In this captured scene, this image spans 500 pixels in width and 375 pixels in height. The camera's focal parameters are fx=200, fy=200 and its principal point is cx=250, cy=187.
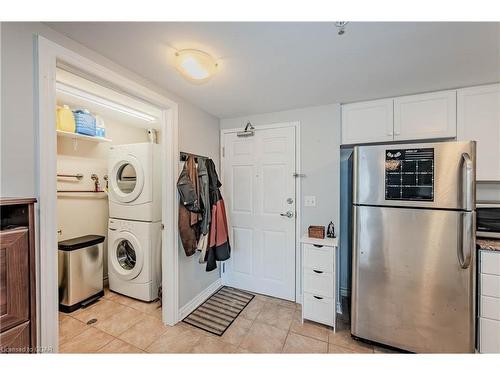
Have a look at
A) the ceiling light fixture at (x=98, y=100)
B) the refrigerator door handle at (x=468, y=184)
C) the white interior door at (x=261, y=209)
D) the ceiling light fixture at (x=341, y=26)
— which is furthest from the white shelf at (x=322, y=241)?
the ceiling light fixture at (x=98, y=100)

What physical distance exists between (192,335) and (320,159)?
83.3 inches

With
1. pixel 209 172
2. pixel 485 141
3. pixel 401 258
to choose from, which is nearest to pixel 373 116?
pixel 485 141

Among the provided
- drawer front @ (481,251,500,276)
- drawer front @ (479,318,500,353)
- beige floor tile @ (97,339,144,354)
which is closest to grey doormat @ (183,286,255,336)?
beige floor tile @ (97,339,144,354)

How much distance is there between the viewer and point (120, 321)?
6.41ft

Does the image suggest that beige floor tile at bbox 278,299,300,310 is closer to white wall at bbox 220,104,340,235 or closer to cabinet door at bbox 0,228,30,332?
white wall at bbox 220,104,340,235

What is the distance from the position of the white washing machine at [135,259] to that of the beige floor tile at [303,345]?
1.57 m

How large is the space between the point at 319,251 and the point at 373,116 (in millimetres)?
1432

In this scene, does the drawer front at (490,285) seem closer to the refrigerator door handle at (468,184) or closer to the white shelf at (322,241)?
→ the refrigerator door handle at (468,184)

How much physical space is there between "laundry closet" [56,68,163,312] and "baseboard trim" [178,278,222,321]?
51 cm

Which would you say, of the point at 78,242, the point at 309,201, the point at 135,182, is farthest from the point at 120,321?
the point at 309,201

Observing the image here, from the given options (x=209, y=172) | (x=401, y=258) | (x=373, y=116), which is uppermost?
(x=373, y=116)

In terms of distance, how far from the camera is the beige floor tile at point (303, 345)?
5.30 ft
